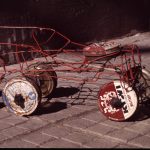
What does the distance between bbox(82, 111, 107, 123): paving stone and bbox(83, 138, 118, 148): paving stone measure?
0.62 metres

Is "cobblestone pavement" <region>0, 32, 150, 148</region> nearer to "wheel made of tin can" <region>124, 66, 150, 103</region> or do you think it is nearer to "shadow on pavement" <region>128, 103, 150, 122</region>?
"shadow on pavement" <region>128, 103, 150, 122</region>

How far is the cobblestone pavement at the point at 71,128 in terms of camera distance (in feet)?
15.4

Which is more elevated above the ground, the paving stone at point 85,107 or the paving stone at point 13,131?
the paving stone at point 85,107

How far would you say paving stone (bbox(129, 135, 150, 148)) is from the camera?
4.59 meters

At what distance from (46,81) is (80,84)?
958 millimetres

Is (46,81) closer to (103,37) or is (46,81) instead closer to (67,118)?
(67,118)

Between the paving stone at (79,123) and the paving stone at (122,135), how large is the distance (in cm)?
40

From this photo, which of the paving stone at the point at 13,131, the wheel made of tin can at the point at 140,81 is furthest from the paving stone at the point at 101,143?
the paving stone at the point at 13,131

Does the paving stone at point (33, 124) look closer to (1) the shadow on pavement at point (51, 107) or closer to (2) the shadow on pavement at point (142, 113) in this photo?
(1) the shadow on pavement at point (51, 107)

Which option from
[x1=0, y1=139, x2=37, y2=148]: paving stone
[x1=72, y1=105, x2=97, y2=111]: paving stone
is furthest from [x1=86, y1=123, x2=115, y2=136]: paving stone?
[x1=0, y1=139, x2=37, y2=148]: paving stone

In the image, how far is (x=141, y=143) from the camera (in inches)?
183

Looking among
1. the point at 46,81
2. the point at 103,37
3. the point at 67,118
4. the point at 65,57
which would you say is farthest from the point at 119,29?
the point at 67,118

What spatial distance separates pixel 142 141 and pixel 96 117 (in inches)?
37.8

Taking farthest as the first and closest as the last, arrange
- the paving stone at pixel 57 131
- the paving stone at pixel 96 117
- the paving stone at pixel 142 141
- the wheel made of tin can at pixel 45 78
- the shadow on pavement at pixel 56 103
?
the wheel made of tin can at pixel 45 78 < the shadow on pavement at pixel 56 103 < the paving stone at pixel 96 117 < the paving stone at pixel 57 131 < the paving stone at pixel 142 141
